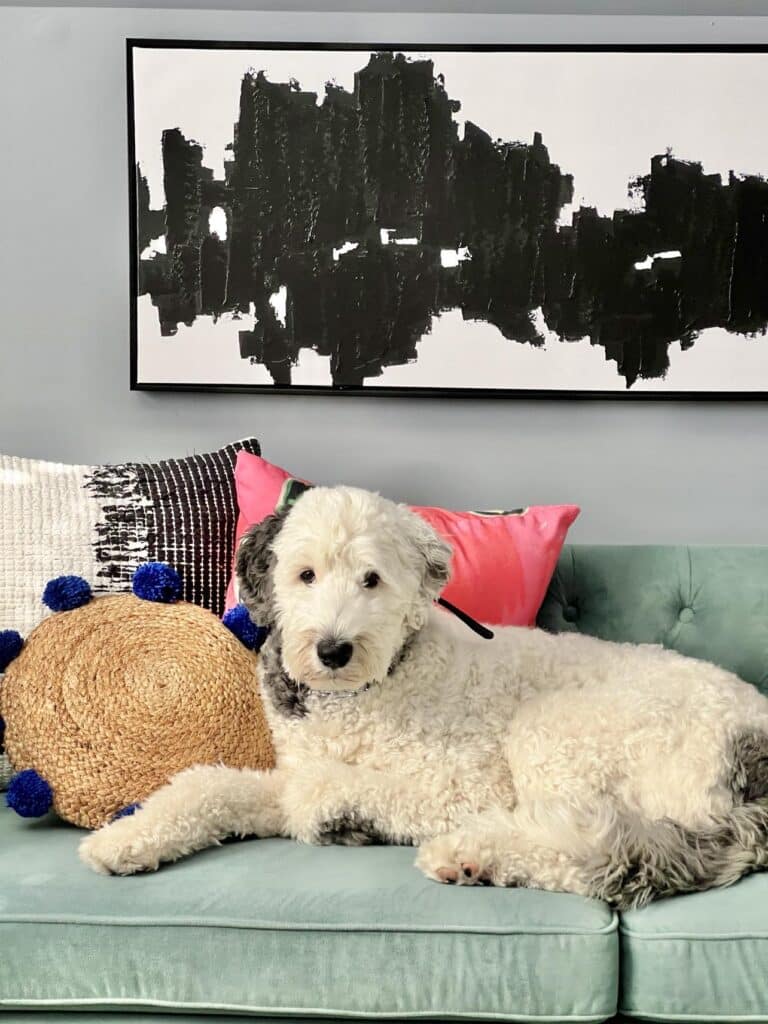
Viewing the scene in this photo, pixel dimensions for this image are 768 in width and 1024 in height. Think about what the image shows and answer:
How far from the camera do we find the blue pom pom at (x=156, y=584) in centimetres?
199

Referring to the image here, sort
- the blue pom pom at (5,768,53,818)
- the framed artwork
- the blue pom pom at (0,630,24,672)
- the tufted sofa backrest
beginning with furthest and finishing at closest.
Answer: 1. the framed artwork
2. the tufted sofa backrest
3. the blue pom pom at (0,630,24,672)
4. the blue pom pom at (5,768,53,818)

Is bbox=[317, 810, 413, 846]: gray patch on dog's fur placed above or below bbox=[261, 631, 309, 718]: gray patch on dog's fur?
below

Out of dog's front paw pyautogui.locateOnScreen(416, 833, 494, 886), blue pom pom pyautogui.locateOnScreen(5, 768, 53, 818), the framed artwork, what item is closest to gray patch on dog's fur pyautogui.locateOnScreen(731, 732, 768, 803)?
dog's front paw pyautogui.locateOnScreen(416, 833, 494, 886)

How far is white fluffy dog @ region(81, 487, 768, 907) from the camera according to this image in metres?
1.57

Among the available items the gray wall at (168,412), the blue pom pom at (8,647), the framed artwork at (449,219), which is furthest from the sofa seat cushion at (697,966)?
the framed artwork at (449,219)

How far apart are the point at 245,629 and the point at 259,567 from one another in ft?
0.76

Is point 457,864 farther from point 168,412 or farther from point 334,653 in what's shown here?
point 168,412

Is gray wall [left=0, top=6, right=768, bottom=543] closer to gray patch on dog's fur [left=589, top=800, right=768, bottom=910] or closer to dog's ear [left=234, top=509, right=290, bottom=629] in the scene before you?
dog's ear [left=234, top=509, right=290, bottom=629]

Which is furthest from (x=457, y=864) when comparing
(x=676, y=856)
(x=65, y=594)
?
(x=65, y=594)

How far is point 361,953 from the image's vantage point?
1454mm

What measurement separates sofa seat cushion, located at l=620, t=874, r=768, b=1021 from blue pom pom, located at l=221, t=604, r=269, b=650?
0.90 m

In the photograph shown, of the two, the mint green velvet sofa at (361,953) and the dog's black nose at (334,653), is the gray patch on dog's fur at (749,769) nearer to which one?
the mint green velvet sofa at (361,953)

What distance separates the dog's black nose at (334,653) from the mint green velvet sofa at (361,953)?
0.35 m

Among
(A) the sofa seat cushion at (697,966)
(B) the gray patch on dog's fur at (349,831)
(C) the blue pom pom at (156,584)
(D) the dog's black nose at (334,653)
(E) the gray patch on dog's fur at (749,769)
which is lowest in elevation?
(A) the sofa seat cushion at (697,966)
